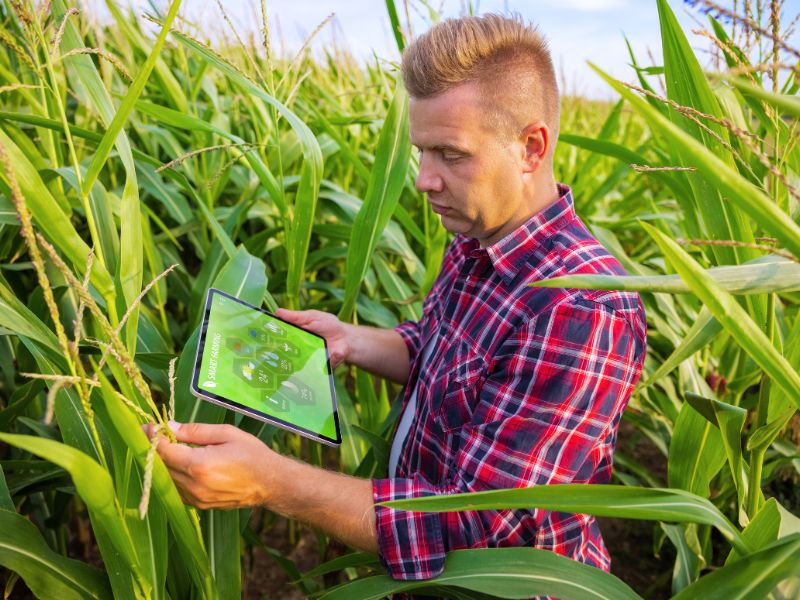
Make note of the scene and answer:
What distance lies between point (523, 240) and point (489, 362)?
8.4 inches

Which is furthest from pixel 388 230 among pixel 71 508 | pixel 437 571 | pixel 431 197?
pixel 71 508

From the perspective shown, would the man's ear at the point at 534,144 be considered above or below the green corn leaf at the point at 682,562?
above

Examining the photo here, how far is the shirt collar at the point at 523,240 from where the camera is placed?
1.11m

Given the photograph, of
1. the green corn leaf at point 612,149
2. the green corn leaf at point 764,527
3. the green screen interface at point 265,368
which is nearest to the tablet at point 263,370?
the green screen interface at point 265,368

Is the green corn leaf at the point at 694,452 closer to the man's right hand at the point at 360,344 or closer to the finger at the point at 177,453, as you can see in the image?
the man's right hand at the point at 360,344

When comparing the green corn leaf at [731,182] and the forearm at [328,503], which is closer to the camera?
the green corn leaf at [731,182]

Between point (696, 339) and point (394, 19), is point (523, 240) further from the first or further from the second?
point (394, 19)

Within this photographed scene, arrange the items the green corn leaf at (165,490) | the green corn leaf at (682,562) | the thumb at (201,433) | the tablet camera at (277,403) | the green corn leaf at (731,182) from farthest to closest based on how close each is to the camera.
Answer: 1. the green corn leaf at (682,562)
2. the tablet camera at (277,403)
3. the thumb at (201,433)
4. the green corn leaf at (165,490)
5. the green corn leaf at (731,182)

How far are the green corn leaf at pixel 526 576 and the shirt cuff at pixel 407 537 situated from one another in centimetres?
2

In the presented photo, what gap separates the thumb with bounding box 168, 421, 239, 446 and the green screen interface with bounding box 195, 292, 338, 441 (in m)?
0.04

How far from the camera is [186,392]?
102cm

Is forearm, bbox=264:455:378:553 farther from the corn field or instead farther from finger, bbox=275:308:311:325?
finger, bbox=275:308:311:325

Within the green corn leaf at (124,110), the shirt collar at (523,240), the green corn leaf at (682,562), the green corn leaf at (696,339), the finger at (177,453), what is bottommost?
the green corn leaf at (682,562)

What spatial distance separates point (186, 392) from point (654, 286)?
703mm
